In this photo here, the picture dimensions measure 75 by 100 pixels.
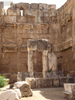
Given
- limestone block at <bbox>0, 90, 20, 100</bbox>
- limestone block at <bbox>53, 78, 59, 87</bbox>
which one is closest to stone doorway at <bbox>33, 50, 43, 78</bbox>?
limestone block at <bbox>53, 78, 59, 87</bbox>

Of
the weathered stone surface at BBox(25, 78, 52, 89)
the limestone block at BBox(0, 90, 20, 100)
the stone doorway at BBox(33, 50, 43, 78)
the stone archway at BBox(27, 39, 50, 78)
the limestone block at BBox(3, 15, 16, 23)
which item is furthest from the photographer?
the limestone block at BBox(3, 15, 16, 23)

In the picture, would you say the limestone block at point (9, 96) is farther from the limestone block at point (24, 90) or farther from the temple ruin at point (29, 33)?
the temple ruin at point (29, 33)

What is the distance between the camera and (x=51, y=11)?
18.7 metres

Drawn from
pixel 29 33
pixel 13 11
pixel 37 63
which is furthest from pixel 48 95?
pixel 13 11

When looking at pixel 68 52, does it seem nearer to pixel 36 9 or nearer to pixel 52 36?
pixel 52 36

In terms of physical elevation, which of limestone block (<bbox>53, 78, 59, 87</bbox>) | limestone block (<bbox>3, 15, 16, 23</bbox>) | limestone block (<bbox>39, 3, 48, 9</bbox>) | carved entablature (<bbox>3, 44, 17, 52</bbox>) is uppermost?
limestone block (<bbox>39, 3, 48, 9</bbox>)

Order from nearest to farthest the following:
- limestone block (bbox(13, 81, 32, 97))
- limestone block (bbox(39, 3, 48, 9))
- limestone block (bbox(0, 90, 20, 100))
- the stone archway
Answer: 1. limestone block (bbox(0, 90, 20, 100))
2. limestone block (bbox(13, 81, 32, 97))
3. the stone archway
4. limestone block (bbox(39, 3, 48, 9))

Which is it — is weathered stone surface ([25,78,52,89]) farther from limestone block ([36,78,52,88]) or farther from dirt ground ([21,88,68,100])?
dirt ground ([21,88,68,100])

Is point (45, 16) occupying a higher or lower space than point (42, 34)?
higher

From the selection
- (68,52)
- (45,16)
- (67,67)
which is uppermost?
(45,16)

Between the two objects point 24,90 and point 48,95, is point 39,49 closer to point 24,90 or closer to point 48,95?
point 48,95

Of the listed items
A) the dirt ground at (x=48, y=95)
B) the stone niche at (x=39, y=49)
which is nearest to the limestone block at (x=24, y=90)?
the dirt ground at (x=48, y=95)

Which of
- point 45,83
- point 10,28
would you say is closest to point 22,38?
point 10,28

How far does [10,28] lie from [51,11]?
5270 millimetres
